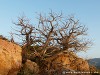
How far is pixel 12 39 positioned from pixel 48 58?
4449mm

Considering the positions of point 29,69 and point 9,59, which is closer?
point 9,59

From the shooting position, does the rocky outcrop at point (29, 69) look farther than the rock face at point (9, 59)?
Yes

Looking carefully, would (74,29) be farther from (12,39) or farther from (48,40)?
(12,39)

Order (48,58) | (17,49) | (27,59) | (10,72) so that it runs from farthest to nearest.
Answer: (48,58)
(27,59)
(17,49)
(10,72)

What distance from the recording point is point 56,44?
25078 millimetres

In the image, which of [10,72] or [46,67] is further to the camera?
[46,67]

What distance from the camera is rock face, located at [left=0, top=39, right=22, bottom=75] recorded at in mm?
16391

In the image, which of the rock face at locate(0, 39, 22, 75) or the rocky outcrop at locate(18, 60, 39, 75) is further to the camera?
the rocky outcrop at locate(18, 60, 39, 75)

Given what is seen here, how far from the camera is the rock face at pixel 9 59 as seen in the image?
16.4 meters

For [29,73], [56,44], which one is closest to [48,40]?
[56,44]

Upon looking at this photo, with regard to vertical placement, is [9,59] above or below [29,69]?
above

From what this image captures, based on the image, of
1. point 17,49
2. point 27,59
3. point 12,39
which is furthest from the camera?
point 12,39

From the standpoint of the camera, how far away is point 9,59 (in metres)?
17.0

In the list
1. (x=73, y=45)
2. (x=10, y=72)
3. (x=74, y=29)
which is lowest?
(x=10, y=72)
